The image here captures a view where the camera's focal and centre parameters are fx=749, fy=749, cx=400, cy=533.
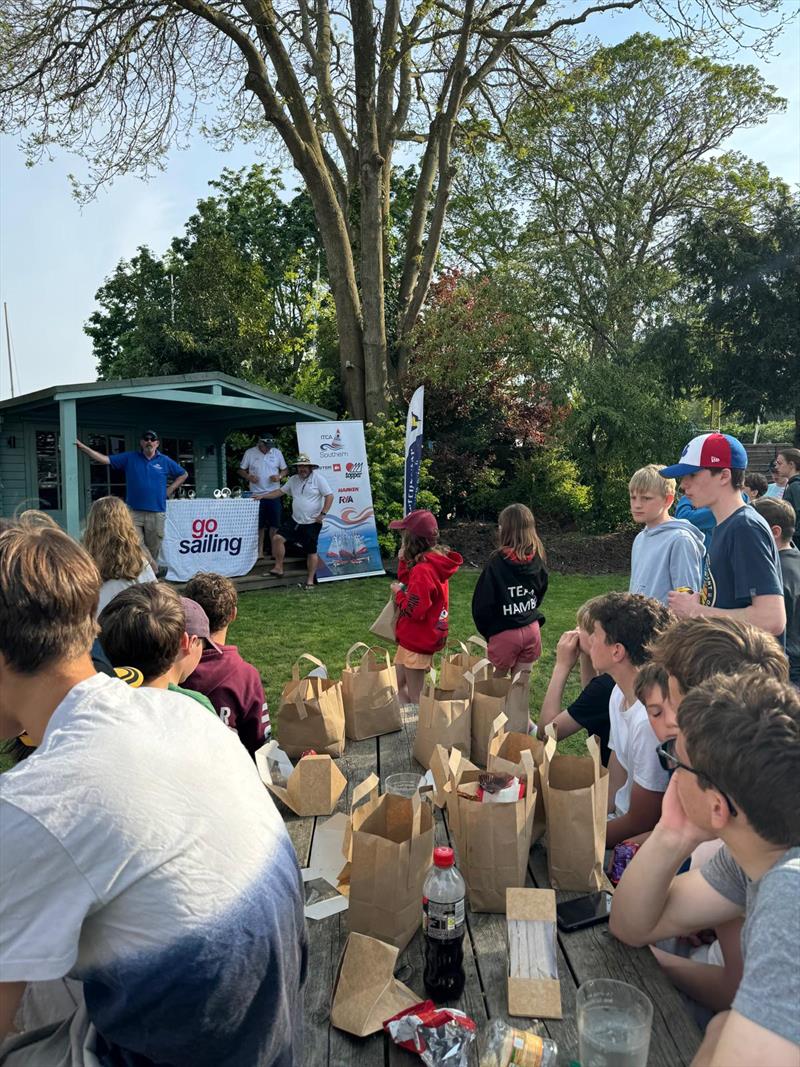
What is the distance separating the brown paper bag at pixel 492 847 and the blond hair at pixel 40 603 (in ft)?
3.58

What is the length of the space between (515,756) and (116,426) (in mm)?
11531

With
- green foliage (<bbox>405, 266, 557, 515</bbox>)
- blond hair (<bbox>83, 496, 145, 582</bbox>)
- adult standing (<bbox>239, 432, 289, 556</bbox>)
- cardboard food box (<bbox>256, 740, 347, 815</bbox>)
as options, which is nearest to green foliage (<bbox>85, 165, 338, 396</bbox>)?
green foliage (<bbox>405, 266, 557, 515</bbox>)

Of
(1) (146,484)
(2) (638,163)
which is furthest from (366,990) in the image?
(2) (638,163)

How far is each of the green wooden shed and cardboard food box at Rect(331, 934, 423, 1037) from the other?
30.2 feet

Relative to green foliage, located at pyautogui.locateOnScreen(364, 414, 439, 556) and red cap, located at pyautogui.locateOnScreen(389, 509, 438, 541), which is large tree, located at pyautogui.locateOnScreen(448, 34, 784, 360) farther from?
red cap, located at pyautogui.locateOnScreen(389, 509, 438, 541)

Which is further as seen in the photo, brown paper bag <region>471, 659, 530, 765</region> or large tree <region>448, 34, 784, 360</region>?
large tree <region>448, 34, 784, 360</region>

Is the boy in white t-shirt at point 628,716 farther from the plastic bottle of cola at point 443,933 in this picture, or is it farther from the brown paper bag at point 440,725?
the plastic bottle of cola at point 443,933

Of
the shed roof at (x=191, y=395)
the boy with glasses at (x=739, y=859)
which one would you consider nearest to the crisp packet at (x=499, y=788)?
the boy with glasses at (x=739, y=859)

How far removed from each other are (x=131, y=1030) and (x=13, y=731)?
0.63 m

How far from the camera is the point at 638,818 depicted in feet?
7.94

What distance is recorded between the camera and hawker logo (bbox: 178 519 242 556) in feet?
33.1

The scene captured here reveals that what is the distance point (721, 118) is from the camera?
2281 cm

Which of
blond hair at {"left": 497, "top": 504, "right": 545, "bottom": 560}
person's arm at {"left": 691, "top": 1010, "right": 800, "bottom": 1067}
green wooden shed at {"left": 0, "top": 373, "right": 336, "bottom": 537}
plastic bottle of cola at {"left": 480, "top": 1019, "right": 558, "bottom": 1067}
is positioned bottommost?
plastic bottle of cola at {"left": 480, "top": 1019, "right": 558, "bottom": 1067}

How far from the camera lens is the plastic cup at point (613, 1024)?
139 cm
